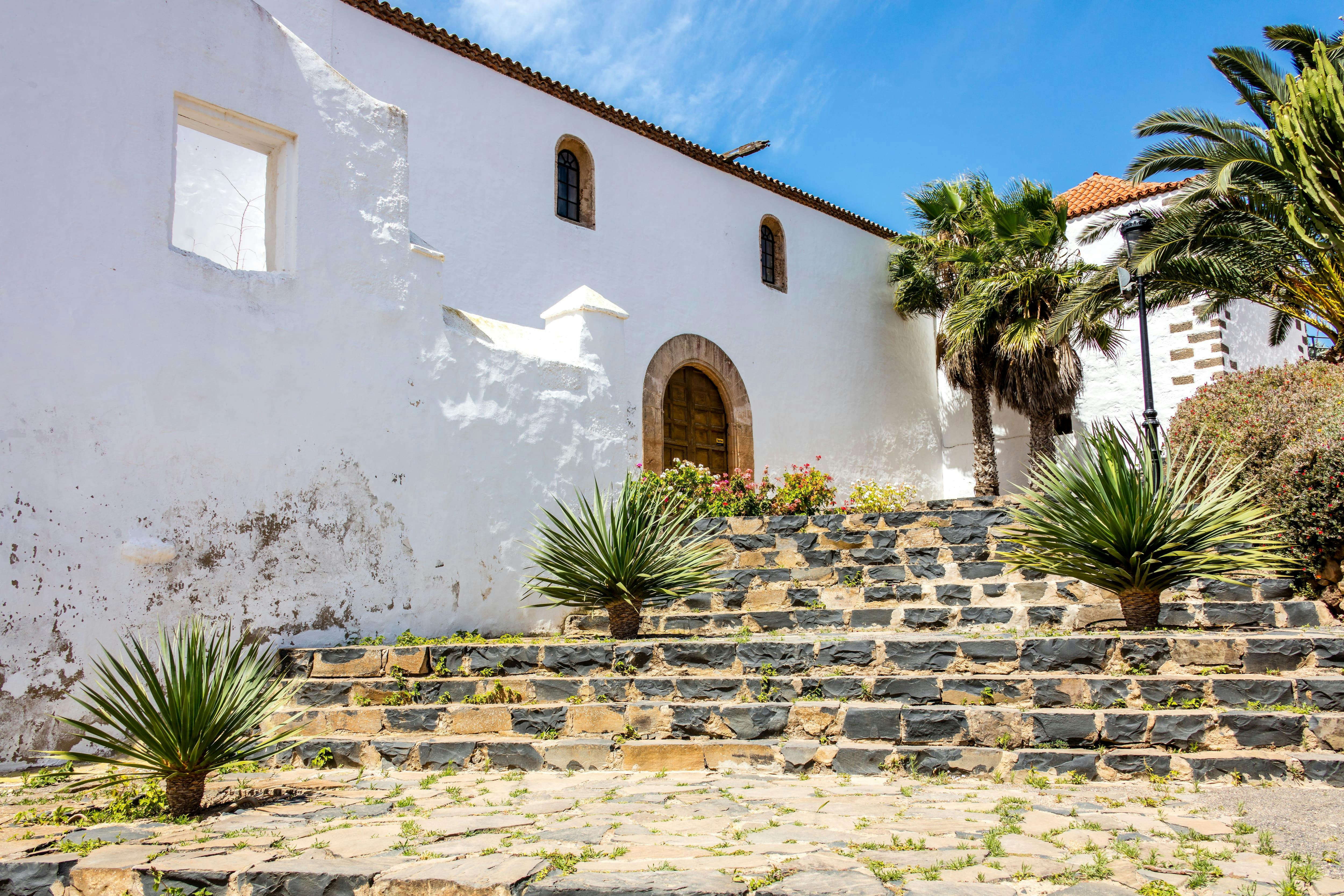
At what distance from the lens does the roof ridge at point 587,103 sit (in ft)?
34.7

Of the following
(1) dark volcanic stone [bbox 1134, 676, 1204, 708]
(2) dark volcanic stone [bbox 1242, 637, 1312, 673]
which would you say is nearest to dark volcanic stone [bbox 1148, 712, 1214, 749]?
(1) dark volcanic stone [bbox 1134, 676, 1204, 708]

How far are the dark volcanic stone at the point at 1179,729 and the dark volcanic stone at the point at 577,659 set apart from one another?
3171 millimetres

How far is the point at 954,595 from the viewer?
7.86 meters

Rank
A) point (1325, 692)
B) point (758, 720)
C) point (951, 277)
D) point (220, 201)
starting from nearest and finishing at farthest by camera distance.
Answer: point (1325, 692) < point (758, 720) < point (220, 201) < point (951, 277)

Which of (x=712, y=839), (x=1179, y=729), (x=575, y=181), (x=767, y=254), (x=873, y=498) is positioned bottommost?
(x=712, y=839)

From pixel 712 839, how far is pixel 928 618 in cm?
397

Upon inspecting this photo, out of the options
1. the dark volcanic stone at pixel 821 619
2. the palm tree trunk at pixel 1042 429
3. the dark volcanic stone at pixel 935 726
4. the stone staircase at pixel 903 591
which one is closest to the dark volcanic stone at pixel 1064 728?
the dark volcanic stone at pixel 935 726

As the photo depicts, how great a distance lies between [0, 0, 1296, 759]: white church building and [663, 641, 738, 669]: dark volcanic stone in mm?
2363

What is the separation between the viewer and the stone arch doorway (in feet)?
41.4

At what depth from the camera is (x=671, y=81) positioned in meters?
11.0

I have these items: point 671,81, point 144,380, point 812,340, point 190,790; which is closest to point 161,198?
point 144,380

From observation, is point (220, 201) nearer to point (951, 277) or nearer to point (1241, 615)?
point (1241, 615)

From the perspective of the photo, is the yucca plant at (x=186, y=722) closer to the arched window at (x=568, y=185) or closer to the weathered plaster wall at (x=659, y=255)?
the weathered plaster wall at (x=659, y=255)

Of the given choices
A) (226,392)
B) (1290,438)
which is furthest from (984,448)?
(226,392)
